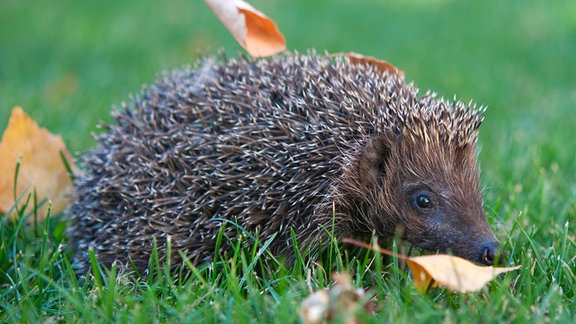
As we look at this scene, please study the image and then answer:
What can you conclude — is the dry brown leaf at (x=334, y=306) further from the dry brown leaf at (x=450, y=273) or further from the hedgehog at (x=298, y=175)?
the hedgehog at (x=298, y=175)

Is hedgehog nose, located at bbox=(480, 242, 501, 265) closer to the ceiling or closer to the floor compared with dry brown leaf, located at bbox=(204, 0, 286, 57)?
closer to the floor

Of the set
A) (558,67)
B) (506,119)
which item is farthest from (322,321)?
(558,67)

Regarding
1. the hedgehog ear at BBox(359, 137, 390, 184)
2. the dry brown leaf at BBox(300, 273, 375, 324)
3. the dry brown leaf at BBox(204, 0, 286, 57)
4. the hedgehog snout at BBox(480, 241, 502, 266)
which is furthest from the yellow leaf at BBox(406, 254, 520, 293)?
the dry brown leaf at BBox(204, 0, 286, 57)

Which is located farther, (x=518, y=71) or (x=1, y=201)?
(x=518, y=71)

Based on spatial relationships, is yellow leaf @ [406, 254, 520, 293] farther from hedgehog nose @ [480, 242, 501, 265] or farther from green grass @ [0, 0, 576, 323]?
hedgehog nose @ [480, 242, 501, 265]

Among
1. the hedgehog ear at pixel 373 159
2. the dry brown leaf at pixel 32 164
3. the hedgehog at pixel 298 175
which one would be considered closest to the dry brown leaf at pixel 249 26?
the hedgehog at pixel 298 175

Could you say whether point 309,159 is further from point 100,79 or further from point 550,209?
point 100,79
